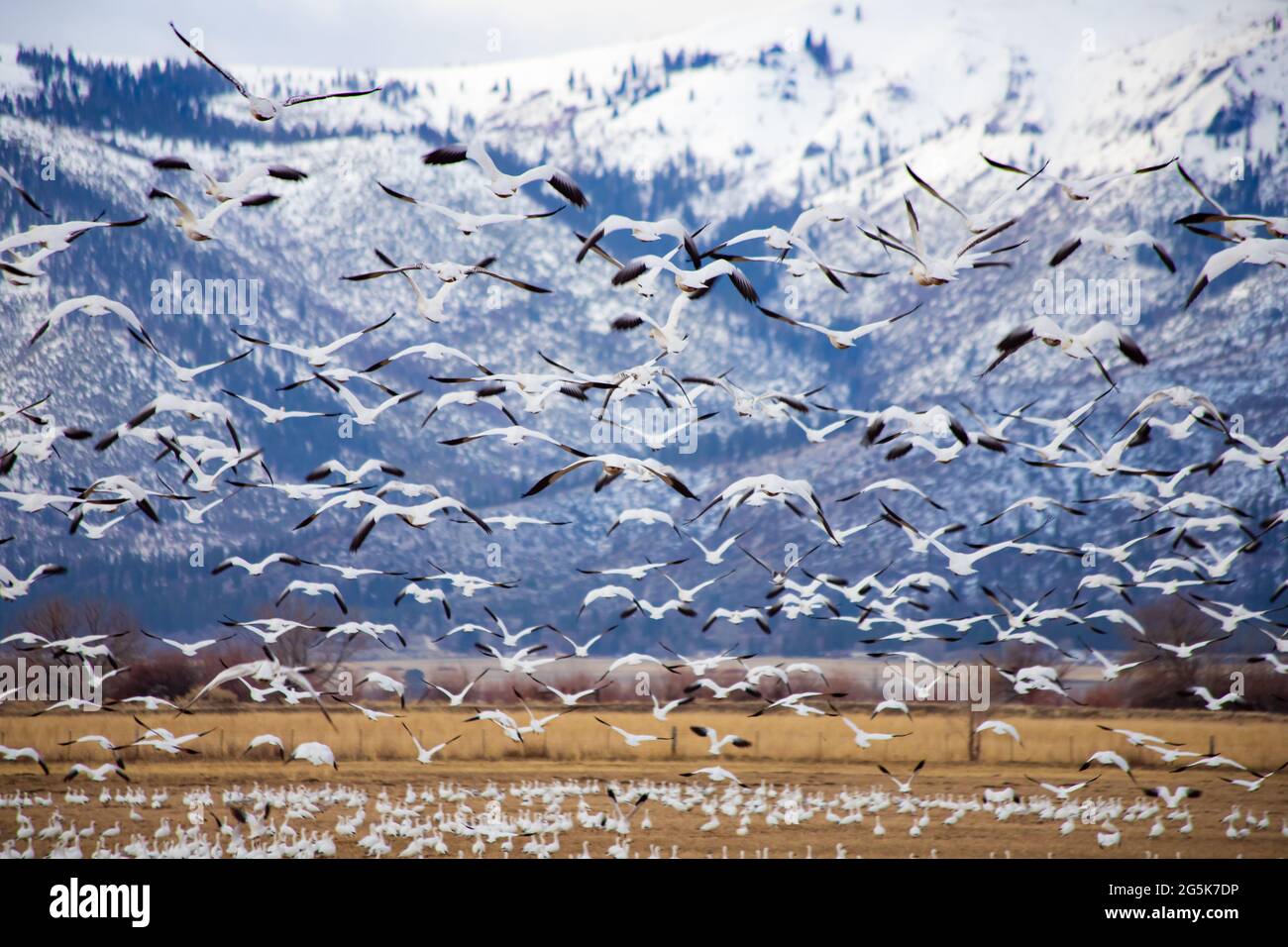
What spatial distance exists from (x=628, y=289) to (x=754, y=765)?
377ft

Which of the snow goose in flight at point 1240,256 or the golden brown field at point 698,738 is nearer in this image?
the snow goose in flight at point 1240,256

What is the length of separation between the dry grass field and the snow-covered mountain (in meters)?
29.6

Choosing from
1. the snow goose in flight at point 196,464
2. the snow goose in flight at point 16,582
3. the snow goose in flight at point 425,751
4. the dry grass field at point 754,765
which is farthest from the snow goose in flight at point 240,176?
the dry grass field at point 754,765

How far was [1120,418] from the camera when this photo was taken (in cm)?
10594

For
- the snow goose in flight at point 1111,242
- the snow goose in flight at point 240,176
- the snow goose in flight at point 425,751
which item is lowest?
the snow goose in flight at point 425,751

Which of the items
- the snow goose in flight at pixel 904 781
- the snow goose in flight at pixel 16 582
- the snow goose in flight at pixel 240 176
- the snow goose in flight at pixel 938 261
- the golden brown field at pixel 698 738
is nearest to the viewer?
the snow goose in flight at pixel 938 261

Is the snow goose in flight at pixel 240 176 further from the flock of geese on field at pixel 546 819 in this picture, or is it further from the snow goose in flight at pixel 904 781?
the snow goose in flight at pixel 904 781

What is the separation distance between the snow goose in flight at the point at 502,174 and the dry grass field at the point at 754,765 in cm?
1153

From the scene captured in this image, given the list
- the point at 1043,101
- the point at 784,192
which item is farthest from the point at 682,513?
the point at 1043,101

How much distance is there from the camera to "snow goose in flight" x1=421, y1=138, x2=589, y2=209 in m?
17.5

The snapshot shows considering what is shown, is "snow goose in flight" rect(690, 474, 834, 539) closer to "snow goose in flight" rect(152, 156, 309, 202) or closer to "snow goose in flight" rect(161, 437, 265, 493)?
"snow goose in flight" rect(161, 437, 265, 493)

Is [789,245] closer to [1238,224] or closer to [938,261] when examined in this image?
[938,261]

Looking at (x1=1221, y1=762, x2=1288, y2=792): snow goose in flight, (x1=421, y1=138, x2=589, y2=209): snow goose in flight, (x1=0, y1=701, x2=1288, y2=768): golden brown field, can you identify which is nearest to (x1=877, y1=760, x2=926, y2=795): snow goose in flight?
(x1=0, y1=701, x2=1288, y2=768): golden brown field

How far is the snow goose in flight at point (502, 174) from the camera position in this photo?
17.5 m
